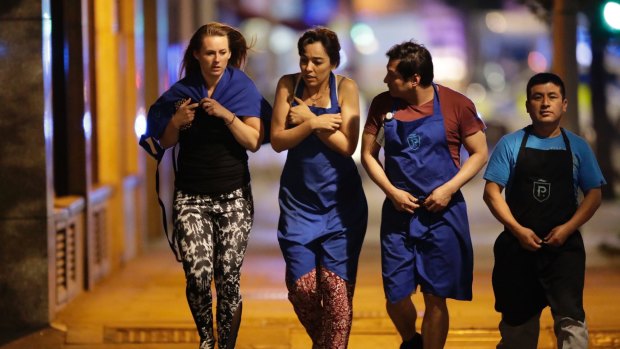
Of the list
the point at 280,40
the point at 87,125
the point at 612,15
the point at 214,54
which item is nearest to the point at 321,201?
the point at 214,54

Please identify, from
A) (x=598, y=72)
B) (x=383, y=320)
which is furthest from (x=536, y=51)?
(x=383, y=320)

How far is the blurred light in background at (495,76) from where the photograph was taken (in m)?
56.7

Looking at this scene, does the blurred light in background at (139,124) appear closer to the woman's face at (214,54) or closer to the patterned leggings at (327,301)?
the woman's face at (214,54)

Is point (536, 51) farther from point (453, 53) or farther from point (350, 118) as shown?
point (350, 118)

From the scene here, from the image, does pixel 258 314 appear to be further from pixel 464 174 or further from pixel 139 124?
pixel 139 124

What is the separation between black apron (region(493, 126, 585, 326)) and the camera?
607 centimetres

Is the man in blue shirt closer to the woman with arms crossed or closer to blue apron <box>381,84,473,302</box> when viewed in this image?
blue apron <box>381,84,473,302</box>

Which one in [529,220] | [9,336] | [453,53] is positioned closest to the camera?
[529,220]

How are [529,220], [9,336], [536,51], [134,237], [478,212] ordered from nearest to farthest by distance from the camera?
[529,220] < [9,336] < [134,237] < [478,212] < [536,51]

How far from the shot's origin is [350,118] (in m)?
6.34

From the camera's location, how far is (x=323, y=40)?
6.26 m

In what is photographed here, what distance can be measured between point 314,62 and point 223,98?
0.58m

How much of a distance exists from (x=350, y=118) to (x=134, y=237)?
6176 mm

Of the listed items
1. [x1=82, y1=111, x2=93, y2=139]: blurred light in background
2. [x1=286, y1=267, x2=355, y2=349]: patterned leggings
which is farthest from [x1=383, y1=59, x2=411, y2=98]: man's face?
[x1=82, y1=111, x2=93, y2=139]: blurred light in background
